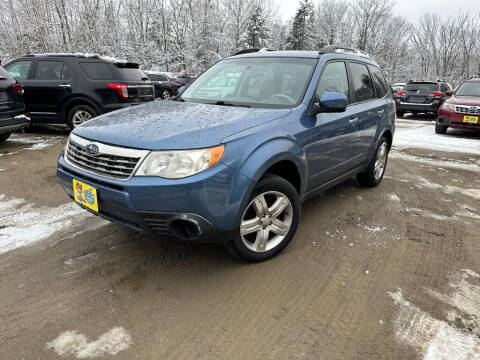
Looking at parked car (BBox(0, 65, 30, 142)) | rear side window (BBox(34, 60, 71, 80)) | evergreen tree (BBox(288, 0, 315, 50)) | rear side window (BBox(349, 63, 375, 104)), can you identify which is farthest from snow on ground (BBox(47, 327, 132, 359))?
evergreen tree (BBox(288, 0, 315, 50))

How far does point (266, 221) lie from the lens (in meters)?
2.74

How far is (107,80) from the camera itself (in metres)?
7.36

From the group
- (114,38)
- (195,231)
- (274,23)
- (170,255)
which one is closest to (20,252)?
(170,255)

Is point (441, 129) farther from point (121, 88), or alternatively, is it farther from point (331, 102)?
point (121, 88)

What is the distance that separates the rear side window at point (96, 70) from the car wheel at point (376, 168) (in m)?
5.63

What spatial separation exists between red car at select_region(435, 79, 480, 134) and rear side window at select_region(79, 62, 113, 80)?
8.66 meters

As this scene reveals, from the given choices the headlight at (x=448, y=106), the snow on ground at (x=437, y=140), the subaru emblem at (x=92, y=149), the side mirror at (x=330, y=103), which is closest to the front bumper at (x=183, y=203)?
the subaru emblem at (x=92, y=149)

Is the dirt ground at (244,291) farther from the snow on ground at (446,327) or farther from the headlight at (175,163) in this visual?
the headlight at (175,163)

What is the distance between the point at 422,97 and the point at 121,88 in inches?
466

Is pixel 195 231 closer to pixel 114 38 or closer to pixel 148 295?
pixel 148 295

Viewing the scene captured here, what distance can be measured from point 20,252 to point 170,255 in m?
1.27

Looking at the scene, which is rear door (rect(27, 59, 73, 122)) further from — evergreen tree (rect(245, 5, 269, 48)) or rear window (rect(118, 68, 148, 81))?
evergreen tree (rect(245, 5, 269, 48))


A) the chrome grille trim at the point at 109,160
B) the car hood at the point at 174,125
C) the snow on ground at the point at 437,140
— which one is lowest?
the snow on ground at the point at 437,140

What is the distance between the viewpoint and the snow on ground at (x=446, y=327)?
200 centimetres
